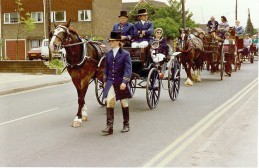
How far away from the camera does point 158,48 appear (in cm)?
1270

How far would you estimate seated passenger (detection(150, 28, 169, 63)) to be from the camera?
12297 mm

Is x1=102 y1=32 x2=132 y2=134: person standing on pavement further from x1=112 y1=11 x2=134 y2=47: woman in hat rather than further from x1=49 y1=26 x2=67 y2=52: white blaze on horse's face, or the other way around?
x1=112 y1=11 x2=134 y2=47: woman in hat

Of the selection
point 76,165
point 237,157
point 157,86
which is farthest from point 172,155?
point 157,86

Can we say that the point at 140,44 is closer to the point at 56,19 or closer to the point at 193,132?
the point at 193,132

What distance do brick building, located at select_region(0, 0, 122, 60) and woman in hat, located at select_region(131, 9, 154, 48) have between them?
4246 centimetres

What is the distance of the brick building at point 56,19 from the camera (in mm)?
55031

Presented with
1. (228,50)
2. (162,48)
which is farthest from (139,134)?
(228,50)

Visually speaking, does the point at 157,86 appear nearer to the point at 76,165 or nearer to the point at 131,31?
the point at 131,31

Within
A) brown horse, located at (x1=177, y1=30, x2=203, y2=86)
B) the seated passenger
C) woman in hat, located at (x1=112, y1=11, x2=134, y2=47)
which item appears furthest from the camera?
brown horse, located at (x1=177, y1=30, x2=203, y2=86)

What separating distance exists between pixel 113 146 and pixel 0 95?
31.1 feet

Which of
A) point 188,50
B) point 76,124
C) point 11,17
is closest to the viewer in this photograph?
point 76,124

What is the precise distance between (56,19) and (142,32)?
46.9 m

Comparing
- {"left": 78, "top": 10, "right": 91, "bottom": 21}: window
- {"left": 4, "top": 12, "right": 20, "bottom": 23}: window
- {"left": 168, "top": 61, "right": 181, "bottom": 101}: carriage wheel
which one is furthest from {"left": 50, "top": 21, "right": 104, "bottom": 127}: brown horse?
{"left": 4, "top": 12, "right": 20, "bottom": 23}: window

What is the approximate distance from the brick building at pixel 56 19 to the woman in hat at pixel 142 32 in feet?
139
